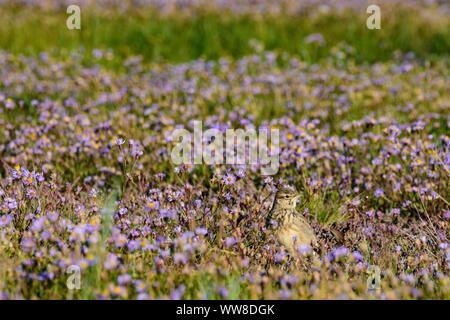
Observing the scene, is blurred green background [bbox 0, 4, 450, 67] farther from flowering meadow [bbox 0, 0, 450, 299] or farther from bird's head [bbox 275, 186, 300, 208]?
bird's head [bbox 275, 186, 300, 208]

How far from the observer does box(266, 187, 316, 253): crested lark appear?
11.5 ft

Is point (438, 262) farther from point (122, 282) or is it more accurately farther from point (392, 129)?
point (122, 282)

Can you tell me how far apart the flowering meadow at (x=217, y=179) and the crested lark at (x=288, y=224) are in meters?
0.10

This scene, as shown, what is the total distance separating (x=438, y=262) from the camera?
3549 millimetres

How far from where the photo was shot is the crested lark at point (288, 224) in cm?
352

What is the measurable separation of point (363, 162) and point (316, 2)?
29.4 ft

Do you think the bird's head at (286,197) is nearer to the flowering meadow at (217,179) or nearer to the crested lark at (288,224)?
the crested lark at (288,224)

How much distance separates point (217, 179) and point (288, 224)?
0.73 metres

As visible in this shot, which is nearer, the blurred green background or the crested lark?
the crested lark

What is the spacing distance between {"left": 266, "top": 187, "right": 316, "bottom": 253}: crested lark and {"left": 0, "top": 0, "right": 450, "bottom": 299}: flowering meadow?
98 mm

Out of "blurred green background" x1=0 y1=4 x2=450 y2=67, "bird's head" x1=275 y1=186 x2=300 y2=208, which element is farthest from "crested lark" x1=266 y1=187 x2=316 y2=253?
"blurred green background" x1=0 y1=4 x2=450 y2=67

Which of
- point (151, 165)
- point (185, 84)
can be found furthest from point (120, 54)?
point (151, 165)

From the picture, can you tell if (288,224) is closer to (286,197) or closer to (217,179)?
(286,197)

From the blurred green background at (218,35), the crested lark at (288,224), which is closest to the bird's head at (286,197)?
the crested lark at (288,224)
